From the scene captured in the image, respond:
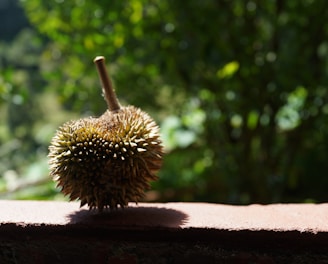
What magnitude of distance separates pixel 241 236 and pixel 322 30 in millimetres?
2478

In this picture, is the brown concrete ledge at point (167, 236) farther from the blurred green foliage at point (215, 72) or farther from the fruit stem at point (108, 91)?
the blurred green foliage at point (215, 72)

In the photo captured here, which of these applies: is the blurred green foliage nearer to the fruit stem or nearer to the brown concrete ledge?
the fruit stem

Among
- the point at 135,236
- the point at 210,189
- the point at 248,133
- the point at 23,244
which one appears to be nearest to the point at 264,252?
the point at 135,236

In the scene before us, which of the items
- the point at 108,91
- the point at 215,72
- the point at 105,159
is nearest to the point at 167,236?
the point at 105,159

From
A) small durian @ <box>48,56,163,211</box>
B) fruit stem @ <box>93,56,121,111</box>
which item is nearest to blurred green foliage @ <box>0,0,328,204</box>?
fruit stem @ <box>93,56,121,111</box>

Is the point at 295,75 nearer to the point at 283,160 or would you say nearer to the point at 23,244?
the point at 283,160

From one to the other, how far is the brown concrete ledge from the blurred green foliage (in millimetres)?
1661

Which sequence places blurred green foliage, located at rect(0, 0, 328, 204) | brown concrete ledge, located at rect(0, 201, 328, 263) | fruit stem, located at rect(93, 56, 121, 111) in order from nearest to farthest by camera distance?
brown concrete ledge, located at rect(0, 201, 328, 263) → fruit stem, located at rect(93, 56, 121, 111) → blurred green foliage, located at rect(0, 0, 328, 204)

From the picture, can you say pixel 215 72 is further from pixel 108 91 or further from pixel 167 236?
pixel 167 236

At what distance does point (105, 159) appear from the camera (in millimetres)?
1814

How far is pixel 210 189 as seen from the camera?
4.93 m

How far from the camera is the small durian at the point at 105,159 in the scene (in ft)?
5.95

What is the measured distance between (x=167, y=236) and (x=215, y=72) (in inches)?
77.8

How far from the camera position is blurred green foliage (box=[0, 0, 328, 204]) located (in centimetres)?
363
